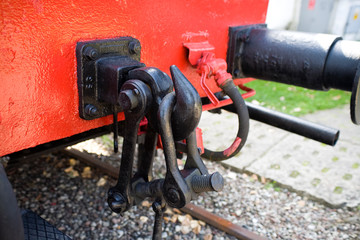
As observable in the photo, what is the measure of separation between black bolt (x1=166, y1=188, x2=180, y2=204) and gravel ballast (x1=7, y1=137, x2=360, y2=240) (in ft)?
3.70

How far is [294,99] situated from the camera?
17.4 ft

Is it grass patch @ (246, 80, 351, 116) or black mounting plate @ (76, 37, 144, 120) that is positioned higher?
black mounting plate @ (76, 37, 144, 120)

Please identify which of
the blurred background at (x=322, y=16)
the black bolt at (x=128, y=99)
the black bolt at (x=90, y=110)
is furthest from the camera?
the blurred background at (x=322, y=16)

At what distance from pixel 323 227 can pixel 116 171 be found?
1.55 meters

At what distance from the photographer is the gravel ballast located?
2189mm

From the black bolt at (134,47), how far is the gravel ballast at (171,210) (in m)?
1.24

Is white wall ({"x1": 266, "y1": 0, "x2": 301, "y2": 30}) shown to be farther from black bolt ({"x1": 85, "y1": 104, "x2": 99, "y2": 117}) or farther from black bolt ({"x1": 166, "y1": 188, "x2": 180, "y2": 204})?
black bolt ({"x1": 166, "y1": 188, "x2": 180, "y2": 204})

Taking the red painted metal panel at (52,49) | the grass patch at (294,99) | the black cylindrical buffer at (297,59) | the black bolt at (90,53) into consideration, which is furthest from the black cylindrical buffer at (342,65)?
the grass patch at (294,99)

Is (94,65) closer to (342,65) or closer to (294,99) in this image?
(342,65)

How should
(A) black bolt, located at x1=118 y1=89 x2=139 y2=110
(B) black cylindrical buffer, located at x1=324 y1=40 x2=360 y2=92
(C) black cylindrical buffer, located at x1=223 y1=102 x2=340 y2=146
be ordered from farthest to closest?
(C) black cylindrical buffer, located at x1=223 y1=102 x2=340 y2=146 < (B) black cylindrical buffer, located at x1=324 y1=40 x2=360 y2=92 < (A) black bolt, located at x1=118 y1=89 x2=139 y2=110

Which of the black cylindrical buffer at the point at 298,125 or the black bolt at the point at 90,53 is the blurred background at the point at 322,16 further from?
the black bolt at the point at 90,53

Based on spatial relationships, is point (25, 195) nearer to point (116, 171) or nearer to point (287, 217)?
A: point (116, 171)

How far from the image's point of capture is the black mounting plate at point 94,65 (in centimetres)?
115

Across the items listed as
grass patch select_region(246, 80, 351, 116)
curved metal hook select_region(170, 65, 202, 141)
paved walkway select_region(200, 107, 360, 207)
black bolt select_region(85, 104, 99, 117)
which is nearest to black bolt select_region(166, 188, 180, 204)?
curved metal hook select_region(170, 65, 202, 141)
